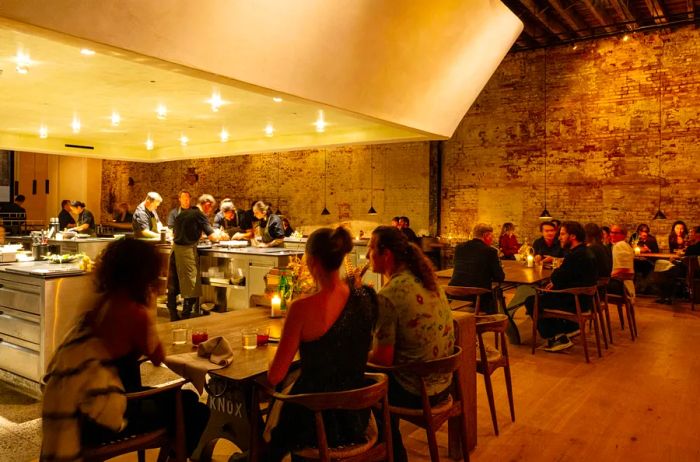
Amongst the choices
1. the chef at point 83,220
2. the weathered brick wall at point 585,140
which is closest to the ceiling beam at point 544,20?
the weathered brick wall at point 585,140

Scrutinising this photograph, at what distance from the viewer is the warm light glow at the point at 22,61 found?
5.31 metres

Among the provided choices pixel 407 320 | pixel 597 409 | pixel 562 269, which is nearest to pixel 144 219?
pixel 562 269

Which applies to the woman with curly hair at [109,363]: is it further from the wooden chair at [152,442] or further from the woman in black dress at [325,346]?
the woman in black dress at [325,346]

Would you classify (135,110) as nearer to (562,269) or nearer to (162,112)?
(162,112)

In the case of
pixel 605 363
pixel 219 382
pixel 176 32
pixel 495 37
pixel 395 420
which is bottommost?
pixel 605 363

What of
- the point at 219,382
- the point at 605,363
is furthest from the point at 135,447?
the point at 605,363

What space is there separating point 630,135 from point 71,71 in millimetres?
9689

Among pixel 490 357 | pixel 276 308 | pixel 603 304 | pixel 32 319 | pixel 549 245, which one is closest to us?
pixel 276 308

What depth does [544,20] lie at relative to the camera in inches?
411

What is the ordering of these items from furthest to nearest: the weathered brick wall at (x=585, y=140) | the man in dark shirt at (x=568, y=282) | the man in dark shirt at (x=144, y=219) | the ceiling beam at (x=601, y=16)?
the weathered brick wall at (x=585, y=140)
the ceiling beam at (x=601, y=16)
the man in dark shirt at (x=144, y=219)
the man in dark shirt at (x=568, y=282)

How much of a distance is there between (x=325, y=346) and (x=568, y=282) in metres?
4.19

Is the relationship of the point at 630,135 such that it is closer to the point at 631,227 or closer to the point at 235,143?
the point at 631,227

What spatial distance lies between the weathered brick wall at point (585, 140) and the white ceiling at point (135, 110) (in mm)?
3887

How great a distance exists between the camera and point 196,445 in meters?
2.75
